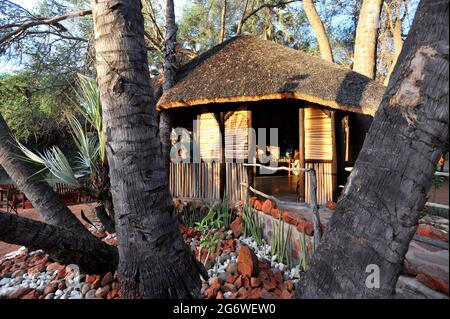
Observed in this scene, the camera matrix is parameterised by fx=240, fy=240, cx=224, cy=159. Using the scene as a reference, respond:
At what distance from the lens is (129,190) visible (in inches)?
67.2

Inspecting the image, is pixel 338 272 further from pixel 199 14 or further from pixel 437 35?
pixel 199 14

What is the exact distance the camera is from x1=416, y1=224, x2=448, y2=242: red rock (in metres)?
0.74

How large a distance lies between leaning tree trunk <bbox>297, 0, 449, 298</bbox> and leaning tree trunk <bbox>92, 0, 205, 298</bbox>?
3.50ft

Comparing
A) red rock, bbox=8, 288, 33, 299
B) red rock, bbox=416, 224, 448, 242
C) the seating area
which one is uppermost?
red rock, bbox=416, 224, 448, 242

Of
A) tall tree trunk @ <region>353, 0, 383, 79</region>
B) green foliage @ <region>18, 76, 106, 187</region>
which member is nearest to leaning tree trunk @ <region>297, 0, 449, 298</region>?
green foliage @ <region>18, 76, 106, 187</region>

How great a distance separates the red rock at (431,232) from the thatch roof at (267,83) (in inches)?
150

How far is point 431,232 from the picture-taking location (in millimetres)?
885

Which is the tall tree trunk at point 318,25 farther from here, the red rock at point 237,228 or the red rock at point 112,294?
the red rock at point 112,294

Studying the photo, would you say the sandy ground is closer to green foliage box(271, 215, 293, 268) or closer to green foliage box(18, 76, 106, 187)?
green foliage box(18, 76, 106, 187)

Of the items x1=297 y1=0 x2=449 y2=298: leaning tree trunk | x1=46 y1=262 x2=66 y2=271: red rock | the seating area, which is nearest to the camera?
x1=297 y1=0 x2=449 y2=298: leaning tree trunk

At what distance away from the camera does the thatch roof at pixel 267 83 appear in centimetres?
456

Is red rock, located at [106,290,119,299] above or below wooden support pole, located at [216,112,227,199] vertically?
below

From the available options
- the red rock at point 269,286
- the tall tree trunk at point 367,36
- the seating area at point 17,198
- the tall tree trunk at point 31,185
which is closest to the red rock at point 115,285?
the tall tree trunk at point 31,185
